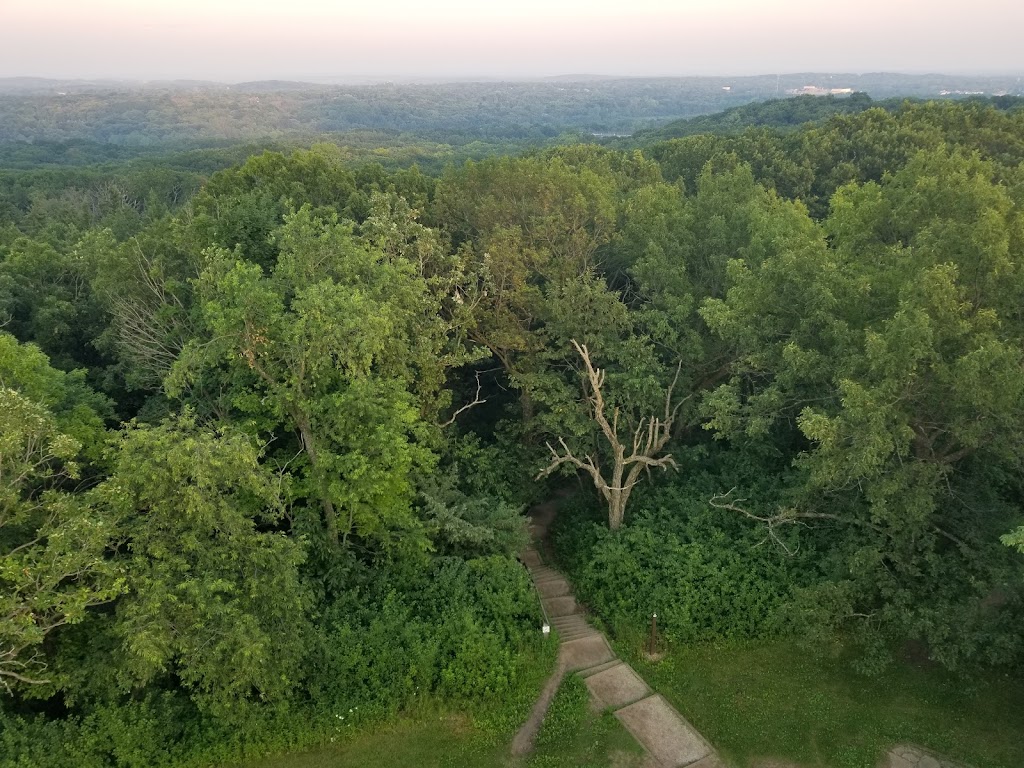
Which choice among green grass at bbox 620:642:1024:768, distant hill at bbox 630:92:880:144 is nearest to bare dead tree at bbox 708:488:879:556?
green grass at bbox 620:642:1024:768

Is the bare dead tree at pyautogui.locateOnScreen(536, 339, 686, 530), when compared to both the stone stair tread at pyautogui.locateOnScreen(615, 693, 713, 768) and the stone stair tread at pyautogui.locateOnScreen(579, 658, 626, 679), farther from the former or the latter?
the stone stair tread at pyautogui.locateOnScreen(615, 693, 713, 768)

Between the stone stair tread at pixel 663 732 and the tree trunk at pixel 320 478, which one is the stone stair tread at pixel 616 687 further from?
the tree trunk at pixel 320 478

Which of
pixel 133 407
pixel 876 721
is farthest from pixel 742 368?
pixel 133 407

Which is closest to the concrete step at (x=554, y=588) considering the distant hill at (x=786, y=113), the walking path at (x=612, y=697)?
the walking path at (x=612, y=697)

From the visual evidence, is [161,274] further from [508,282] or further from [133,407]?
[508,282]

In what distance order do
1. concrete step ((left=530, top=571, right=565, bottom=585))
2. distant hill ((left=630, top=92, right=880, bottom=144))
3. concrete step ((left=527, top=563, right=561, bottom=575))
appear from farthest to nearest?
distant hill ((left=630, top=92, right=880, bottom=144)) → concrete step ((left=527, top=563, right=561, bottom=575)) → concrete step ((left=530, top=571, right=565, bottom=585))
